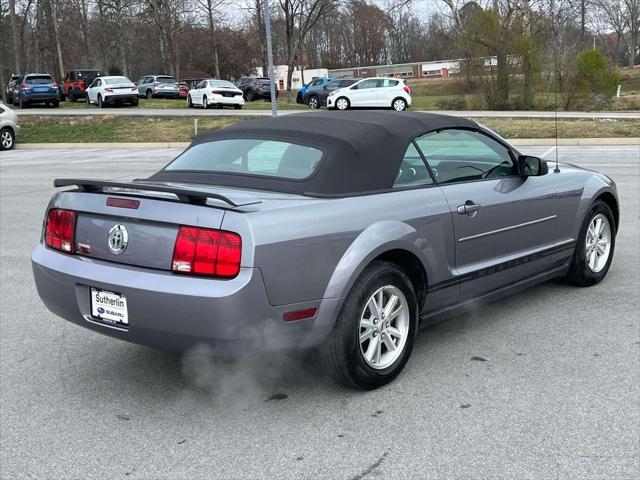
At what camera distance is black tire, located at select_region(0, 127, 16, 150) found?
23172mm

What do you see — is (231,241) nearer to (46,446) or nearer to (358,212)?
(358,212)

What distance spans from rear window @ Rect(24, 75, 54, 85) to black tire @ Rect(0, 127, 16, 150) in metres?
14.6

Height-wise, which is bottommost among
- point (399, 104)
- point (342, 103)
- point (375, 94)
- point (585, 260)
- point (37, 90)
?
point (585, 260)

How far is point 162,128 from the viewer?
26.5m

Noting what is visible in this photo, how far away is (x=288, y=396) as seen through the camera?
12.4ft

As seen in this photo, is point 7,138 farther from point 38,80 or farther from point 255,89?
point 255,89

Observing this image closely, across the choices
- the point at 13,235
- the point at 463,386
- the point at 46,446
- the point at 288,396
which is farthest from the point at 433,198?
the point at 13,235

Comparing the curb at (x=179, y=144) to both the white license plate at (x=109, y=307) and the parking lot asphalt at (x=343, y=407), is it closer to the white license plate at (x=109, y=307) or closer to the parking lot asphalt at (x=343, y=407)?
the parking lot asphalt at (x=343, y=407)

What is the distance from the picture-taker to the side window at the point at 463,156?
4445 millimetres

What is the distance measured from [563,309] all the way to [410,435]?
2344mm

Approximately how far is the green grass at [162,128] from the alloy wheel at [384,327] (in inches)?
756

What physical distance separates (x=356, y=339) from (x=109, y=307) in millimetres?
1250

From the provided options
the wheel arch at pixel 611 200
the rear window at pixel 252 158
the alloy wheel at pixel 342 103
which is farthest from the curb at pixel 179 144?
the rear window at pixel 252 158

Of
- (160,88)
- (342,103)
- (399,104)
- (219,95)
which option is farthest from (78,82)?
Result: (399,104)
